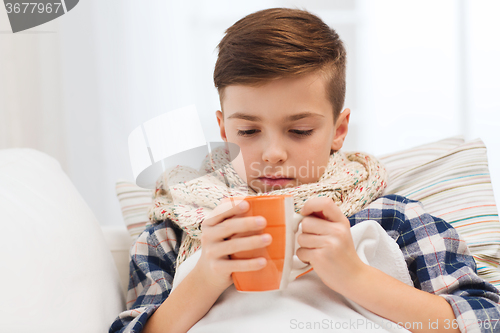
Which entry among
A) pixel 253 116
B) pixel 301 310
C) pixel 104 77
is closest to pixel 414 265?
pixel 301 310

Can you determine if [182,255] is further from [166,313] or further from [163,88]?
[163,88]

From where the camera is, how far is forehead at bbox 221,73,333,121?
1.48 ft

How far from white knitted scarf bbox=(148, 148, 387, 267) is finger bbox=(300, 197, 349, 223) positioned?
0.06 metres

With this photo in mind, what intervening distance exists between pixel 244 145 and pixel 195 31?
0.65 ft

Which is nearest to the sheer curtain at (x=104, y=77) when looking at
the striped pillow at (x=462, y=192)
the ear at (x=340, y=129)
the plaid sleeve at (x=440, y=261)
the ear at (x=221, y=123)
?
the ear at (x=221, y=123)

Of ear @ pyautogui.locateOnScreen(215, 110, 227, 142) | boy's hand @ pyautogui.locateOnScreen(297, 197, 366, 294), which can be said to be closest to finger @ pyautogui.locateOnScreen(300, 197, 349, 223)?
boy's hand @ pyautogui.locateOnScreen(297, 197, 366, 294)

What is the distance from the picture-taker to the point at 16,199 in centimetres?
50

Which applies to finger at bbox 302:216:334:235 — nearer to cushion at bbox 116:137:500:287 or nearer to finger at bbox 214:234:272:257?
finger at bbox 214:234:272:257

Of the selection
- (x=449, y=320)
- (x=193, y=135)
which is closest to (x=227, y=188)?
(x=193, y=135)

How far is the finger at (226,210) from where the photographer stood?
338 millimetres

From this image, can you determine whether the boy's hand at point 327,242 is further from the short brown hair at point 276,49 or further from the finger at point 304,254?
the short brown hair at point 276,49

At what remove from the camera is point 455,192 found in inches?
28.8

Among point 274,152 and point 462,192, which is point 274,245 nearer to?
point 274,152

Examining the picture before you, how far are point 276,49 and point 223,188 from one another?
20 cm
